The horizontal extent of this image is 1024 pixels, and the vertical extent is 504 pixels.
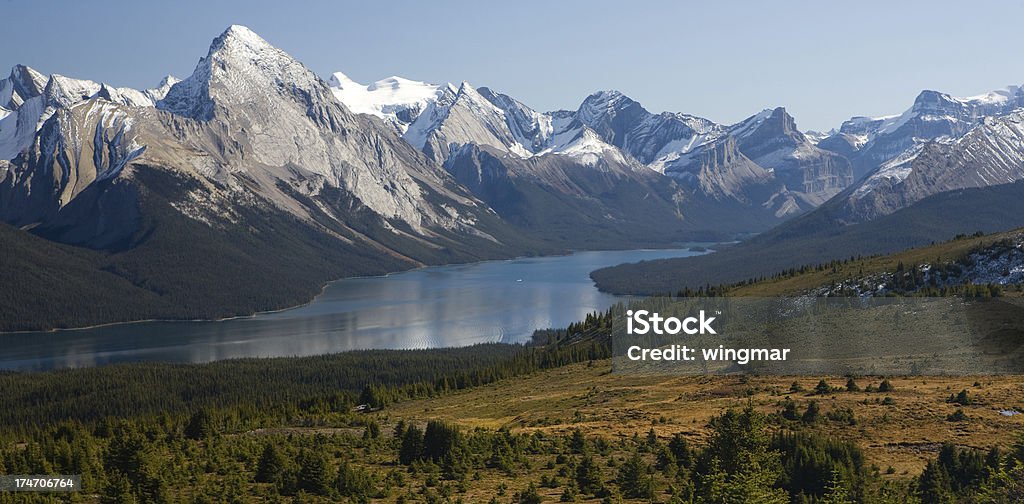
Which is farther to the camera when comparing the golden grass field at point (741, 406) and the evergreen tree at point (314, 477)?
the golden grass field at point (741, 406)

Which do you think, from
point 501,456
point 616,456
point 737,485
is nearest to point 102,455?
point 501,456

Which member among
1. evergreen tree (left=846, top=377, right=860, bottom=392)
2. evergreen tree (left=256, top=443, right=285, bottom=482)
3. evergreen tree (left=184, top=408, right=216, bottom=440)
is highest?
evergreen tree (left=846, top=377, right=860, bottom=392)

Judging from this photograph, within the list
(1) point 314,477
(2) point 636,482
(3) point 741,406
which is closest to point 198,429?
(1) point 314,477

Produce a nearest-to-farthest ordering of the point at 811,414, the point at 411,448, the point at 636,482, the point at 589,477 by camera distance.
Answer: the point at 636,482, the point at 589,477, the point at 411,448, the point at 811,414

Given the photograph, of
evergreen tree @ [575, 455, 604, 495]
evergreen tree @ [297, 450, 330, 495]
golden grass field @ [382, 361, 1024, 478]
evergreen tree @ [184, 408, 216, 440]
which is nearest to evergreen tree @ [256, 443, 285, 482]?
evergreen tree @ [297, 450, 330, 495]

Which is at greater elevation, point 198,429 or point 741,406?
point 741,406

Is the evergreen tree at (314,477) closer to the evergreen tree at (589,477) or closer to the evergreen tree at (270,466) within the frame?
the evergreen tree at (270,466)

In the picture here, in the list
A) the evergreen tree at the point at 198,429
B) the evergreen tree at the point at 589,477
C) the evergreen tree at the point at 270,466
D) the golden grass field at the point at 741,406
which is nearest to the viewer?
the evergreen tree at the point at 589,477

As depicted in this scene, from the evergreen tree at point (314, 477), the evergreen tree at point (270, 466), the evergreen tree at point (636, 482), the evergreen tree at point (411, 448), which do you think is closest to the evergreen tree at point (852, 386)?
the evergreen tree at point (636, 482)

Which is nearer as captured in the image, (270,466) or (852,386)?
(270,466)

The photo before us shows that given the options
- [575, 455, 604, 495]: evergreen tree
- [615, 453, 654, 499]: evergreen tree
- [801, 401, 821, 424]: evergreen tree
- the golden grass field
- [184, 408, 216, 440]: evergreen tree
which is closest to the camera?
[615, 453, 654, 499]: evergreen tree

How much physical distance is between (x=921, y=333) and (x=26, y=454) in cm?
9355

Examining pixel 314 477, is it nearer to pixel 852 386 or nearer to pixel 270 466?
pixel 270 466

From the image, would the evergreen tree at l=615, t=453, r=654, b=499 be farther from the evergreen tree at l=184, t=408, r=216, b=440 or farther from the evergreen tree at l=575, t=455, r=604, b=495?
the evergreen tree at l=184, t=408, r=216, b=440
